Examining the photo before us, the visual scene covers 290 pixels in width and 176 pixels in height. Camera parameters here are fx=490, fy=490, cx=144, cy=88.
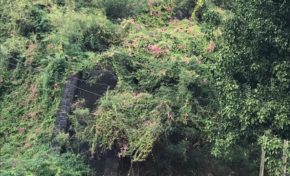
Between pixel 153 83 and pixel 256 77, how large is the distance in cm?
338

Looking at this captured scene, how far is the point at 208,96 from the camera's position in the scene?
11.0 m

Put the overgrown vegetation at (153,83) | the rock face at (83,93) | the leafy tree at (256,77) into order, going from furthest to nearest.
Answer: the rock face at (83,93) → the overgrown vegetation at (153,83) → the leafy tree at (256,77)

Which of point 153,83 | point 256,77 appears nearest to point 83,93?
point 153,83

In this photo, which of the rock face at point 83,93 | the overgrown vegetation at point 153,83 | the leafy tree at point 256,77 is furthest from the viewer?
the rock face at point 83,93

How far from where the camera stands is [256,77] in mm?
8469

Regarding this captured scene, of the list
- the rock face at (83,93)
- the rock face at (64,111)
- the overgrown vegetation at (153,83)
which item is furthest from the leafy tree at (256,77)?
the rock face at (64,111)

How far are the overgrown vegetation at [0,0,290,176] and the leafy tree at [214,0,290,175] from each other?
18 millimetres

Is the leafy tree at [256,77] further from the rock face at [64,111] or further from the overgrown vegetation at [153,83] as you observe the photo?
the rock face at [64,111]

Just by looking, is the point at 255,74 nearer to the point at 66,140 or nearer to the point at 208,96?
the point at 208,96

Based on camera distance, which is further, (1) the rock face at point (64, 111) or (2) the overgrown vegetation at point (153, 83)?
(1) the rock face at point (64, 111)

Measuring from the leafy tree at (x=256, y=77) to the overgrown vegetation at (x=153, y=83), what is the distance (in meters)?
0.02

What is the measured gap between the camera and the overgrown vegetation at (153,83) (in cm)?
825

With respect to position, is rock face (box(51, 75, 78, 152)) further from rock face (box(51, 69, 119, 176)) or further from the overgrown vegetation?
the overgrown vegetation

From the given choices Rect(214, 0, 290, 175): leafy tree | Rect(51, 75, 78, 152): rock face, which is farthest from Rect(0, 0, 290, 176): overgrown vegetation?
Rect(51, 75, 78, 152): rock face
